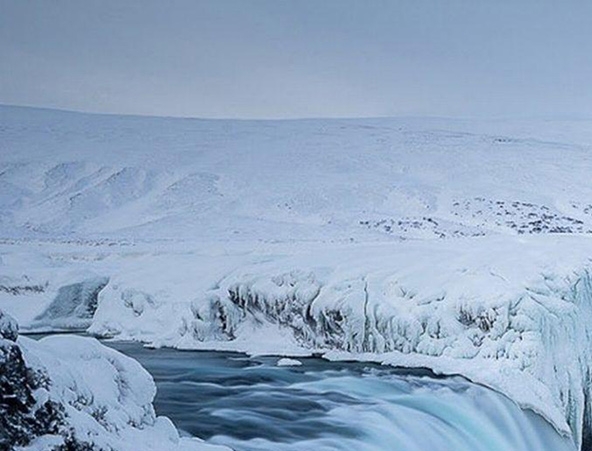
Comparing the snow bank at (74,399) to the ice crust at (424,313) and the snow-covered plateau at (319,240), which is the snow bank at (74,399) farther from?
the ice crust at (424,313)

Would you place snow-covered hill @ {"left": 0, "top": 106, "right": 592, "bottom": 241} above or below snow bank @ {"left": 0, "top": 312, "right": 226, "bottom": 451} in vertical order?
below

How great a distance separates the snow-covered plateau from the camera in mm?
9922

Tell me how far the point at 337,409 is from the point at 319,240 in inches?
606

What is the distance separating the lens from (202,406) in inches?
304

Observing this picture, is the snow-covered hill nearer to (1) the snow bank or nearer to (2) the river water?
(2) the river water

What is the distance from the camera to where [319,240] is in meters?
23.0

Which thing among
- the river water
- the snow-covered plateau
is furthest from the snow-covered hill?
the river water

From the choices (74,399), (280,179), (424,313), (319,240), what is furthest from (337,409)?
(280,179)

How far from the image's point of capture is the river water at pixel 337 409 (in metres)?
6.82

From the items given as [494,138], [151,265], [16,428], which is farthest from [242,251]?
[494,138]

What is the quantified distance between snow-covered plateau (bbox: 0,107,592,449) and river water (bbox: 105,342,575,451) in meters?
0.50

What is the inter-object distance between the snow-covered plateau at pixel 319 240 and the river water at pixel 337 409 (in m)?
0.50

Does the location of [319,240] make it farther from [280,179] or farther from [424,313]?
[424,313]

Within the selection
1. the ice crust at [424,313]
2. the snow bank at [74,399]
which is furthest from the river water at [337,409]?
the snow bank at [74,399]
